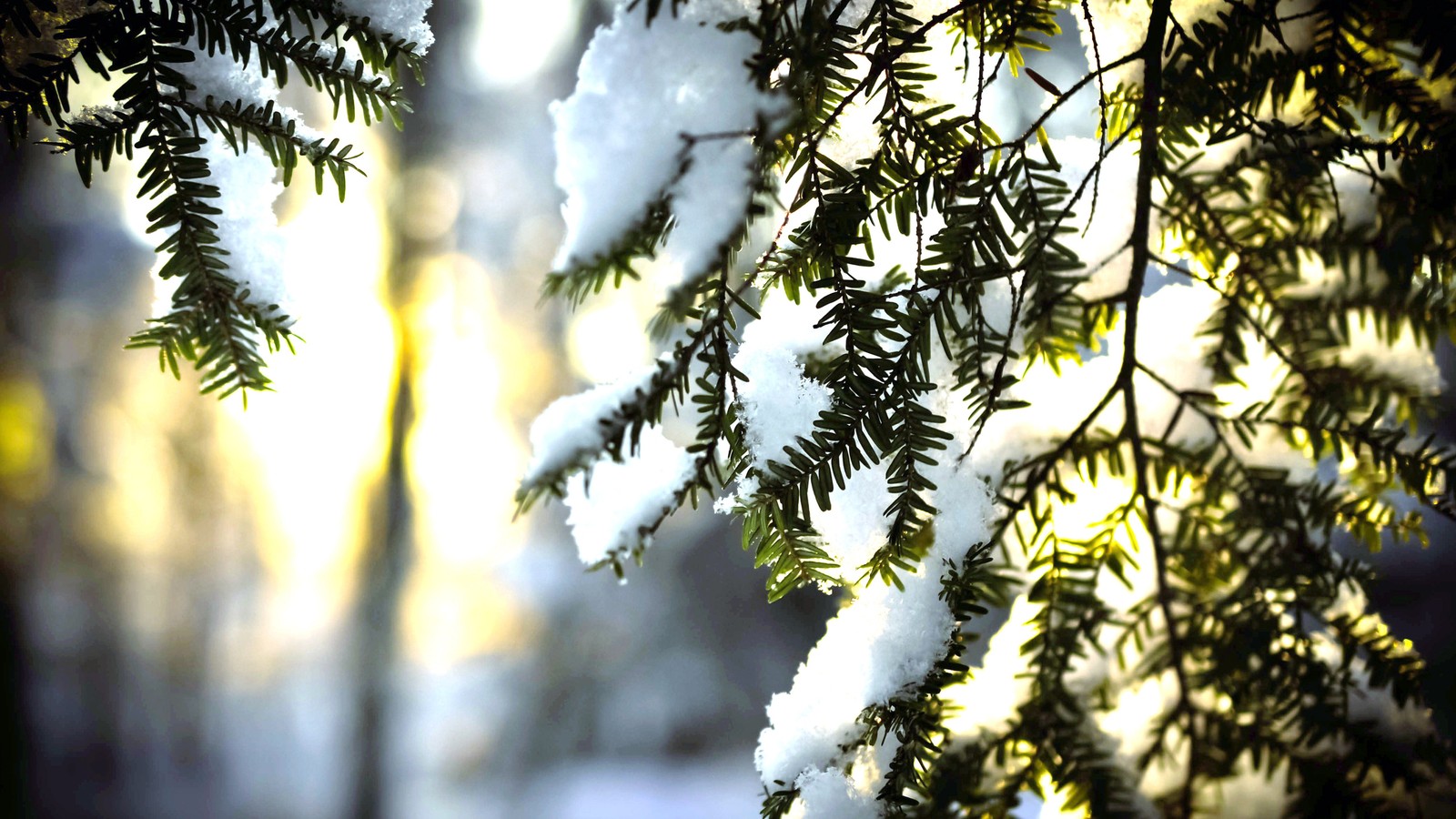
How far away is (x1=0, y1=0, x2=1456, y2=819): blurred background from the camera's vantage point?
4320 mm

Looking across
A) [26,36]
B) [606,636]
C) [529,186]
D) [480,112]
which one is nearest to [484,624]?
[606,636]

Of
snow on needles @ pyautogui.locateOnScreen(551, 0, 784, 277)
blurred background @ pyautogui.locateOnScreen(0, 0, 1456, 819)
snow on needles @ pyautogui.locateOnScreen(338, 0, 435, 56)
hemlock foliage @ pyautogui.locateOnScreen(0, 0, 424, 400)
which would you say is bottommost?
snow on needles @ pyautogui.locateOnScreen(551, 0, 784, 277)

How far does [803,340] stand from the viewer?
0.60 meters

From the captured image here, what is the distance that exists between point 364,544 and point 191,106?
383 cm

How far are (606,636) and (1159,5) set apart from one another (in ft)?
19.7

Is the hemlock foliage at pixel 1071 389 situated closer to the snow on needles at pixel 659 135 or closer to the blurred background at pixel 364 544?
the snow on needles at pixel 659 135

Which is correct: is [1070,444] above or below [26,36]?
below

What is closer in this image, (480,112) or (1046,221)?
(1046,221)

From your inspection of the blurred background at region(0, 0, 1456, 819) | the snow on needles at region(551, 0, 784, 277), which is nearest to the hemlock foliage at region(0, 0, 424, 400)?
the snow on needles at region(551, 0, 784, 277)

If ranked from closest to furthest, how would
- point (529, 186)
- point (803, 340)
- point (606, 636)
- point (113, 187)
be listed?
point (803, 340), point (113, 187), point (529, 186), point (606, 636)

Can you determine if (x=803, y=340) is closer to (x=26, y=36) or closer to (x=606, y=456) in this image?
(x=606, y=456)

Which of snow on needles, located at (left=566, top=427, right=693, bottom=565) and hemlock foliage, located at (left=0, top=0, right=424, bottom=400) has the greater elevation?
hemlock foliage, located at (left=0, top=0, right=424, bottom=400)

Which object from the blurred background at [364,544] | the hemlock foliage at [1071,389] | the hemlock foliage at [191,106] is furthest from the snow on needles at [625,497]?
the blurred background at [364,544]

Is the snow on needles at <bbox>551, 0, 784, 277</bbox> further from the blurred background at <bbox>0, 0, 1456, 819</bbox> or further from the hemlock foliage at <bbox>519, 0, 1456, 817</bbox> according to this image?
the blurred background at <bbox>0, 0, 1456, 819</bbox>
